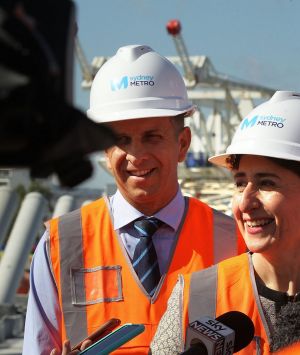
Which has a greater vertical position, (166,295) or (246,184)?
(246,184)

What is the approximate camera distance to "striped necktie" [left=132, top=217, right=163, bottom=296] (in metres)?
3.62

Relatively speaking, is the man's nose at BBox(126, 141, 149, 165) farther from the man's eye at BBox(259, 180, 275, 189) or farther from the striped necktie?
the man's eye at BBox(259, 180, 275, 189)

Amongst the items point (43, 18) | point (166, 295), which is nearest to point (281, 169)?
point (166, 295)

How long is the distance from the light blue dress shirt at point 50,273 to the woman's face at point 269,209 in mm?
805

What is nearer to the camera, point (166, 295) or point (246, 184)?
point (246, 184)

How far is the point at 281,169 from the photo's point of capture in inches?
117

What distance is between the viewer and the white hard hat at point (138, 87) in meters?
3.70

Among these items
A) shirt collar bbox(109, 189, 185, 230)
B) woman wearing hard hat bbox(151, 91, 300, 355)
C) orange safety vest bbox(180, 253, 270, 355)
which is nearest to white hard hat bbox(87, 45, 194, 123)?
shirt collar bbox(109, 189, 185, 230)

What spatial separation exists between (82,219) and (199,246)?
1.65 ft

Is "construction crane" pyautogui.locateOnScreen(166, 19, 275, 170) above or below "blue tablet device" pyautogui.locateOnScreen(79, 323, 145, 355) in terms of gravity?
above

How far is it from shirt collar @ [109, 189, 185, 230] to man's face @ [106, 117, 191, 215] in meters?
0.04

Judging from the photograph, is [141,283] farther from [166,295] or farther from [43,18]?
[43,18]

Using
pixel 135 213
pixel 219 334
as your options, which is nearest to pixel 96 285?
pixel 135 213

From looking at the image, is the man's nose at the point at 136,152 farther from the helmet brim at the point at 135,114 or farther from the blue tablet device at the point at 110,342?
the blue tablet device at the point at 110,342
